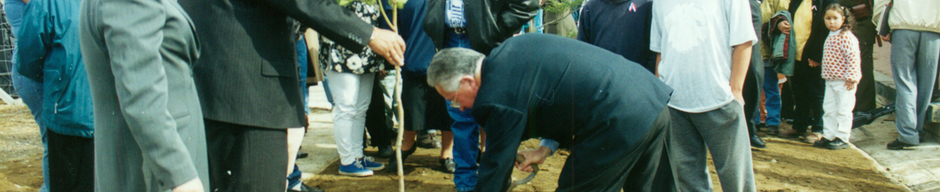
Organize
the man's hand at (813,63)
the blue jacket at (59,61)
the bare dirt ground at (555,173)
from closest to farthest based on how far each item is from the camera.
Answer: the blue jacket at (59,61), the bare dirt ground at (555,173), the man's hand at (813,63)

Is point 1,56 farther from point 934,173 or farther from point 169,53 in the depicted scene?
point 934,173

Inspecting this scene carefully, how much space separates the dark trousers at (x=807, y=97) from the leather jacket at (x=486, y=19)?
3638 millimetres

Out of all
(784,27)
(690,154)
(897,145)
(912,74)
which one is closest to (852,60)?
(912,74)

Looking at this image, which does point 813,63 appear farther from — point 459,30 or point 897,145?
point 459,30

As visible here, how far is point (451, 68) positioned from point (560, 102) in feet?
1.29

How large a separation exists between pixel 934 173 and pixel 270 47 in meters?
4.68

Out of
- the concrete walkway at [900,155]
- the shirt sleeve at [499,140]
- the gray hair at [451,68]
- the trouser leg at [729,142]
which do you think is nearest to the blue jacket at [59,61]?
the gray hair at [451,68]

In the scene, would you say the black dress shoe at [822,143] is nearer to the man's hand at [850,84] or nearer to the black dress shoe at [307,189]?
the man's hand at [850,84]

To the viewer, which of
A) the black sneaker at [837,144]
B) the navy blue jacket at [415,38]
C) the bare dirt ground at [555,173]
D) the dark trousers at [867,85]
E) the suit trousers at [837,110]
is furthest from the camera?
the dark trousers at [867,85]

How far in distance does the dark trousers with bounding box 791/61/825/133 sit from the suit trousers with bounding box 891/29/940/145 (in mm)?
706

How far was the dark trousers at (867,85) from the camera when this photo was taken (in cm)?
635

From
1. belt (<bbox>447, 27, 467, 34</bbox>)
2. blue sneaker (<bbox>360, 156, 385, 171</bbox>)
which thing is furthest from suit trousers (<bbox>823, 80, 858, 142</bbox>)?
blue sneaker (<bbox>360, 156, 385, 171</bbox>)

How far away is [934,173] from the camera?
4.55 metres

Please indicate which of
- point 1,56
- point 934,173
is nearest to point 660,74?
point 934,173
